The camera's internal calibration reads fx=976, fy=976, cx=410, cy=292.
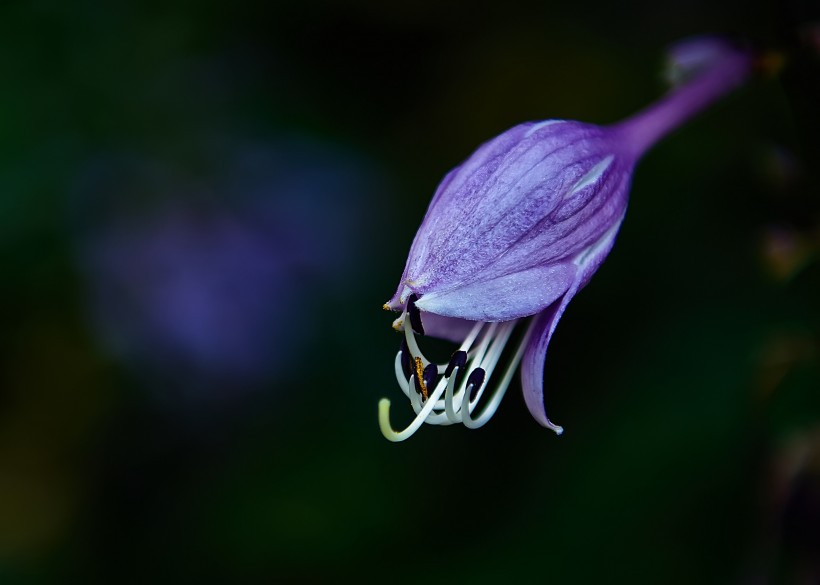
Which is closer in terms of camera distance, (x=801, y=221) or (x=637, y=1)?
(x=801, y=221)

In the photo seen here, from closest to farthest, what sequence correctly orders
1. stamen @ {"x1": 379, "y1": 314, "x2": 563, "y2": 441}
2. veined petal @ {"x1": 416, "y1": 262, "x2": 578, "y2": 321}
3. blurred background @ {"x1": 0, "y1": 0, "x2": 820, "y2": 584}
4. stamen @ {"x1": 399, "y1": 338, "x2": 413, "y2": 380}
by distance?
veined petal @ {"x1": 416, "y1": 262, "x2": 578, "y2": 321}, stamen @ {"x1": 379, "y1": 314, "x2": 563, "y2": 441}, stamen @ {"x1": 399, "y1": 338, "x2": 413, "y2": 380}, blurred background @ {"x1": 0, "y1": 0, "x2": 820, "y2": 584}

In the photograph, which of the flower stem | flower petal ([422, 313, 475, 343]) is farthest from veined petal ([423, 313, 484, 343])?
the flower stem

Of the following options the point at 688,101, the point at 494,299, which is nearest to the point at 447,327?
the point at 494,299

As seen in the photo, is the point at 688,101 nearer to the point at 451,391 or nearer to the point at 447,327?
the point at 447,327

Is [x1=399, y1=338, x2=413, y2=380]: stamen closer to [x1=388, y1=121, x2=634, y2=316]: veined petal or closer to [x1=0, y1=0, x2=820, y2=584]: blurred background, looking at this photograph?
[x1=388, y1=121, x2=634, y2=316]: veined petal

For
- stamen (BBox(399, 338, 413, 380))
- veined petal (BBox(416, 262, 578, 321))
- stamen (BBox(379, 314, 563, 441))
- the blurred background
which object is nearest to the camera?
veined petal (BBox(416, 262, 578, 321))

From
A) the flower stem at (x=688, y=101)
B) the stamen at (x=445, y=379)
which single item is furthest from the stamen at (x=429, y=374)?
the flower stem at (x=688, y=101)

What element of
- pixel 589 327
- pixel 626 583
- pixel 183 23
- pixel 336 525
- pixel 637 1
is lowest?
pixel 626 583

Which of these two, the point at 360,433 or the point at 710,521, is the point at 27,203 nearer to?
the point at 360,433

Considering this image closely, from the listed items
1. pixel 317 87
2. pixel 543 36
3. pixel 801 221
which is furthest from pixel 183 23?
pixel 801 221
